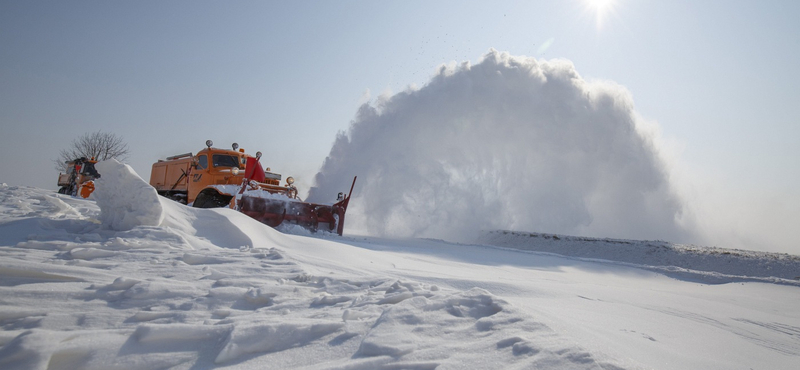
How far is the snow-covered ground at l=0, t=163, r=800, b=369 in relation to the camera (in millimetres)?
1801

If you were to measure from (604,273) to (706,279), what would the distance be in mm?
1924

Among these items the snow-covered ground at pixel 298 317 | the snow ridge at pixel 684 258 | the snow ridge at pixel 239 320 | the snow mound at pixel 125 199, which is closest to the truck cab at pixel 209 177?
the snow mound at pixel 125 199

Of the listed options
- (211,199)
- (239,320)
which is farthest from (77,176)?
(239,320)

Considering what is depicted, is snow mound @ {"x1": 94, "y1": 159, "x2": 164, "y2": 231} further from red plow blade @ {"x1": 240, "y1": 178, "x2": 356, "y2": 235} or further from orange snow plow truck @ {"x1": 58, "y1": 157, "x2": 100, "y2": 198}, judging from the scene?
orange snow plow truck @ {"x1": 58, "y1": 157, "x2": 100, "y2": 198}

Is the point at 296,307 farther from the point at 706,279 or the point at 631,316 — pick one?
the point at 706,279

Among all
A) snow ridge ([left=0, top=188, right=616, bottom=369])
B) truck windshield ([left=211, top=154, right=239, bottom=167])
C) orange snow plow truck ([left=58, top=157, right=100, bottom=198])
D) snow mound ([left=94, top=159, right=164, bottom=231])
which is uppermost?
truck windshield ([left=211, top=154, right=239, bottom=167])

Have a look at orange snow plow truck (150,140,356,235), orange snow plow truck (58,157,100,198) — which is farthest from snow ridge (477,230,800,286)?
orange snow plow truck (58,157,100,198)

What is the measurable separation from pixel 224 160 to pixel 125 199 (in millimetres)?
6691

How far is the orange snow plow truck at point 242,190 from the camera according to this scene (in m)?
9.66

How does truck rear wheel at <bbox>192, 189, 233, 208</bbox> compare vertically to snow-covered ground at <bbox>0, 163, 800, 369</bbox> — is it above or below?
above

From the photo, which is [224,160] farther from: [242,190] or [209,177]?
[242,190]

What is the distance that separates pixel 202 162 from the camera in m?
11.8

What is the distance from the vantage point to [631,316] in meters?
3.28

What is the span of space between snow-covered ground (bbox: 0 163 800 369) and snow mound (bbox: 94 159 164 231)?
3cm
